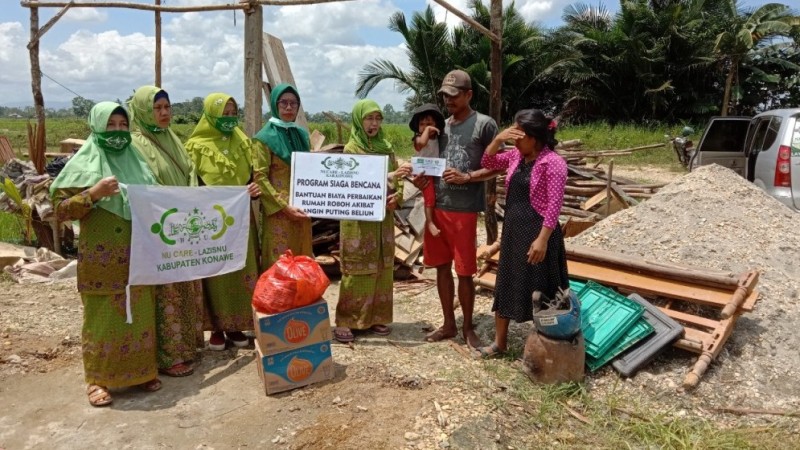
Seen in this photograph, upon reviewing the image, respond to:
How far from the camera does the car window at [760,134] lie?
266 inches

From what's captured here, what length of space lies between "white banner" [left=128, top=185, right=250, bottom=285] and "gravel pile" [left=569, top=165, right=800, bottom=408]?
9.49ft

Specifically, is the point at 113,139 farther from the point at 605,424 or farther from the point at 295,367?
the point at 605,424

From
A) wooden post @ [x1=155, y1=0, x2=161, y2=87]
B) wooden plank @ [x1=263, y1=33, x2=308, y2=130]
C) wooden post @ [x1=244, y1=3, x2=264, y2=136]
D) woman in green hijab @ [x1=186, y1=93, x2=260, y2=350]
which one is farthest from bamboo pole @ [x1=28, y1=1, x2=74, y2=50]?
woman in green hijab @ [x1=186, y1=93, x2=260, y2=350]

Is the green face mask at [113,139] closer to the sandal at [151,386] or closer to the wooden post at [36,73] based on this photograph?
the sandal at [151,386]

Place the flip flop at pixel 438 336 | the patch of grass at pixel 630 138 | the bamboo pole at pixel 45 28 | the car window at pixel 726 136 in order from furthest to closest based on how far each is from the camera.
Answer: the patch of grass at pixel 630 138 → the car window at pixel 726 136 → the bamboo pole at pixel 45 28 → the flip flop at pixel 438 336

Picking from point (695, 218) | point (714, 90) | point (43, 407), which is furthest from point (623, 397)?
point (714, 90)

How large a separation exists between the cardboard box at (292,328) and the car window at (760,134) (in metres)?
5.68

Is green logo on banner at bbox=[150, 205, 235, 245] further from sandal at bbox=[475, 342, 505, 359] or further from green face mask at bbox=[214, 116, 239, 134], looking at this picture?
sandal at bbox=[475, 342, 505, 359]

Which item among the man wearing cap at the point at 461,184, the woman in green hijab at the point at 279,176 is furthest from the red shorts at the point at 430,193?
the woman in green hijab at the point at 279,176

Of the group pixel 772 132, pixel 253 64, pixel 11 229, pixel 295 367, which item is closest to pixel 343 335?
pixel 295 367

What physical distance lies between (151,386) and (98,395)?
0.99ft

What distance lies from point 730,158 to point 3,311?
8.97 metres

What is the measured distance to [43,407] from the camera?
350 centimetres

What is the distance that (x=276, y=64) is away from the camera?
23.7ft
